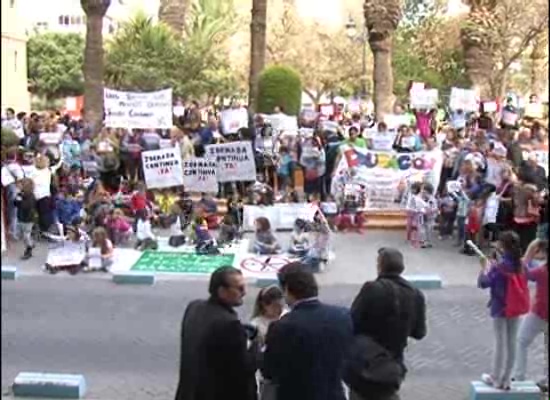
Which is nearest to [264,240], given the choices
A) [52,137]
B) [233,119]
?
[233,119]

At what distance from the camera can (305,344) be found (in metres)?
3.74

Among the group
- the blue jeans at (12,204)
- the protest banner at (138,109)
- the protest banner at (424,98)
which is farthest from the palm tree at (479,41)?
the blue jeans at (12,204)

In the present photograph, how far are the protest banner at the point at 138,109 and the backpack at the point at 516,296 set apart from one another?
7.39 feet

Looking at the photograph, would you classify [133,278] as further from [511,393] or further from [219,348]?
[219,348]

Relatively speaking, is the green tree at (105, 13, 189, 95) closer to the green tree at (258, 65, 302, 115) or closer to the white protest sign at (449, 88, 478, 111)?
the green tree at (258, 65, 302, 115)

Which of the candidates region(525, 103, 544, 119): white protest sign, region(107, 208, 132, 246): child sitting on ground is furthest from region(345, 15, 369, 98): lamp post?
region(107, 208, 132, 246): child sitting on ground

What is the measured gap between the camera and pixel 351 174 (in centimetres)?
621

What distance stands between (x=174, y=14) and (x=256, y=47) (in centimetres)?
83

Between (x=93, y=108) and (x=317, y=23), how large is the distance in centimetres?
147

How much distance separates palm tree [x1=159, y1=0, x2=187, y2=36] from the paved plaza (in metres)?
1.92

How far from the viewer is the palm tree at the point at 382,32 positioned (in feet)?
17.3

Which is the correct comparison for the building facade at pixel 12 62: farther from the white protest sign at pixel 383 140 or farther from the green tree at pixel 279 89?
the white protest sign at pixel 383 140

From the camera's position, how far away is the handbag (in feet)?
13.2

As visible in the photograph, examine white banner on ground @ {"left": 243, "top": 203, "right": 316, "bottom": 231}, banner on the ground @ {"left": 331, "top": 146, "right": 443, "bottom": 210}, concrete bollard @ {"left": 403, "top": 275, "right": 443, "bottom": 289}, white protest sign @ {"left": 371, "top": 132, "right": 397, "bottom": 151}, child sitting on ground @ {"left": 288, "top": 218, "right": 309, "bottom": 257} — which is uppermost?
white protest sign @ {"left": 371, "top": 132, "right": 397, "bottom": 151}
